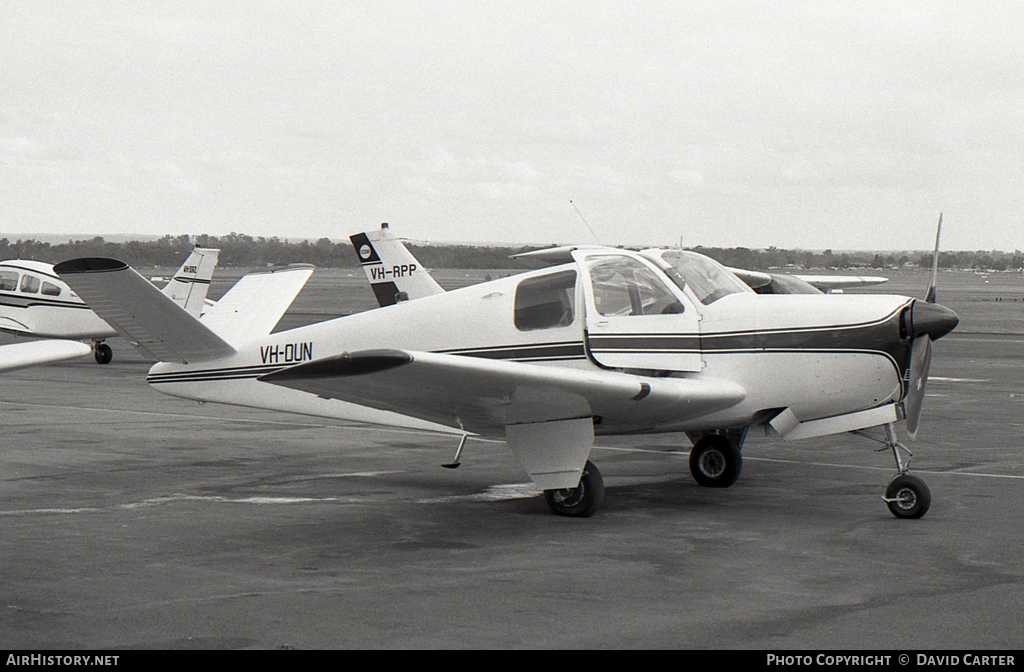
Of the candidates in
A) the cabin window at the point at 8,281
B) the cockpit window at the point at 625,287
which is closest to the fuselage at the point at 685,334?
the cockpit window at the point at 625,287

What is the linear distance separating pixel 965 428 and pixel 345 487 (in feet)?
28.0

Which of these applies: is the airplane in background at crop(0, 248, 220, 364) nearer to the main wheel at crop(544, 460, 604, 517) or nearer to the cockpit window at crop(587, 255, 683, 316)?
the cockpit window at crop(587, 255, 683, 316)

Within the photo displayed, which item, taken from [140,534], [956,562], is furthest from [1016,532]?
[140,534]

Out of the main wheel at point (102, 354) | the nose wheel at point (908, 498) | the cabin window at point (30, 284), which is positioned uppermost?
the cabin window at point (30, 284)

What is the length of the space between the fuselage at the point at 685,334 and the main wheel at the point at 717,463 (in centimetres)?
117

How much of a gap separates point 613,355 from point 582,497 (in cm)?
122

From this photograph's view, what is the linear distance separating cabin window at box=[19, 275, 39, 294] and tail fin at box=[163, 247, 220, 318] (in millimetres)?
4495

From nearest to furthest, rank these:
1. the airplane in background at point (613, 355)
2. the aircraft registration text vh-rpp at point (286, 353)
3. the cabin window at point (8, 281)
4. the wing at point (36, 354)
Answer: the wing at point (36, 354) < the airplane in background at point (613, 355) < the aircraft registration text vh-rpp at point (286, 353) < the cabin window at point (8, 281)

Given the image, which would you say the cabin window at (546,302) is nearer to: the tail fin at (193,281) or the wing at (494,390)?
the wing at (494,390)

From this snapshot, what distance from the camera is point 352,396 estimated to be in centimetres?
814

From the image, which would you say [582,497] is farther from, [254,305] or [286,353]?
[254,305]

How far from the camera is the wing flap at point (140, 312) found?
8758 mm

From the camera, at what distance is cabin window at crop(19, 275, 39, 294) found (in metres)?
26.1

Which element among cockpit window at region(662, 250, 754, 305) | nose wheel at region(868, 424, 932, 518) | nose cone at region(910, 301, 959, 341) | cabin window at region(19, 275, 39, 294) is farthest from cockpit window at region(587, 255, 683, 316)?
cabin window at region(19, 275, 39, 294)
